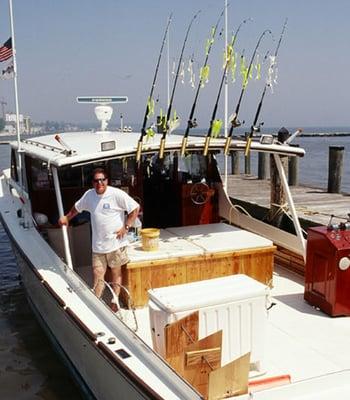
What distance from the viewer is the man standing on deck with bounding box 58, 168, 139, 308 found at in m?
5.39

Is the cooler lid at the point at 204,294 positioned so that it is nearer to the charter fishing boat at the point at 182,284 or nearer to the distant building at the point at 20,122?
the charter fishing boat at the point at 182,284

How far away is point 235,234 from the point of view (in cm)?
668

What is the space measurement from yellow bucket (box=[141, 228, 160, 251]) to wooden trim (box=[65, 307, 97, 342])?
4.31ft

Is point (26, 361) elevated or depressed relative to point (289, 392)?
depressed

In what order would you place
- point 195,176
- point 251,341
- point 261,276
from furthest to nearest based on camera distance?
point 195,176
point 261,276
point 251,341

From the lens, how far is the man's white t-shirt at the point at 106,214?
5.39 m

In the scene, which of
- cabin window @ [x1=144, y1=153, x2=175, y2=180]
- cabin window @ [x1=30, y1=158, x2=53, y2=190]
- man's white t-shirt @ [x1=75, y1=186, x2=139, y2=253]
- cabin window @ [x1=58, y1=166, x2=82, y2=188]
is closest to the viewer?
man's white t-shirt @ [x1=75, y1=186, x2=139, y2=253]

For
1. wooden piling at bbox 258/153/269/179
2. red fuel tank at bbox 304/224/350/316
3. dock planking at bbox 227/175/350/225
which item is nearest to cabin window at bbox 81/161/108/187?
red fuel tank at bbox 304/224/350/316

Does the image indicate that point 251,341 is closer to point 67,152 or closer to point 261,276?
point 261,276

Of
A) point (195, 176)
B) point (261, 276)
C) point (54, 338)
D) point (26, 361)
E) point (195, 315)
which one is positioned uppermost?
point (195, 176)

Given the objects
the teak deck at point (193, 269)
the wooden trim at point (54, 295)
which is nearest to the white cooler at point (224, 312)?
the wooden trim at point (54, 295)

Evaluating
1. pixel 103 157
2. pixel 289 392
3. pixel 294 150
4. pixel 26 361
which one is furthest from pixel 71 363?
pixel 294 150

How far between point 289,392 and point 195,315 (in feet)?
3.07

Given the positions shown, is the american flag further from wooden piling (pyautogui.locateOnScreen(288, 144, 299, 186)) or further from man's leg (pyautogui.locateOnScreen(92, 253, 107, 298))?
wooden piling (pyautogui.locateOnScreen(288, 144, 299, 186))
